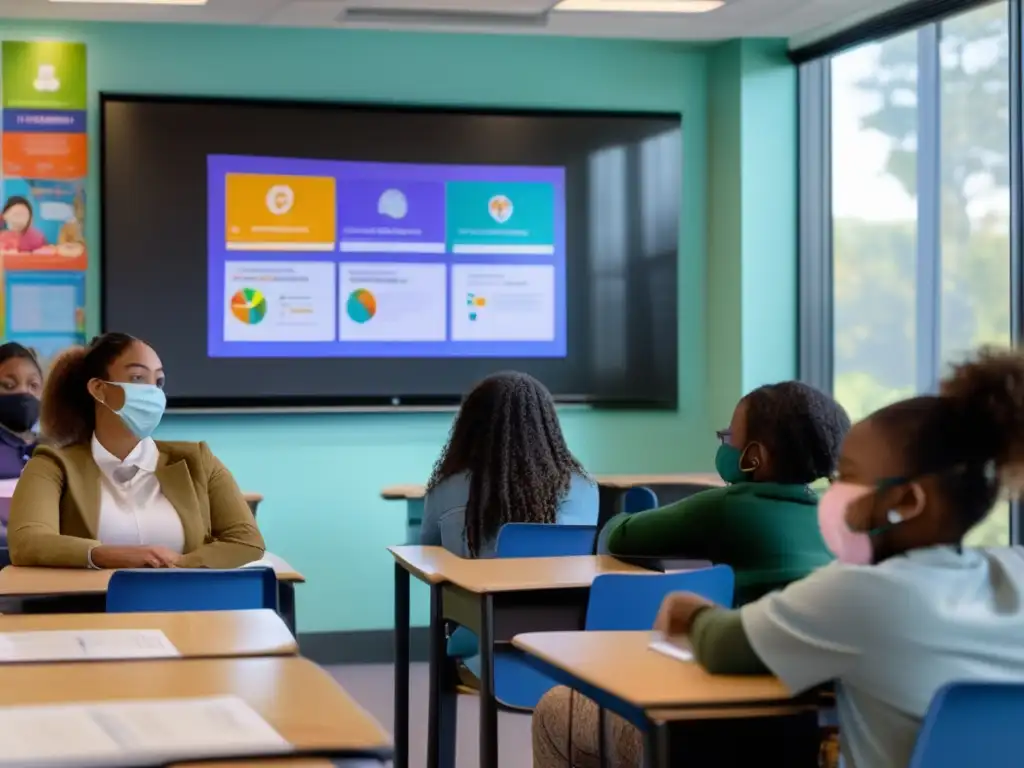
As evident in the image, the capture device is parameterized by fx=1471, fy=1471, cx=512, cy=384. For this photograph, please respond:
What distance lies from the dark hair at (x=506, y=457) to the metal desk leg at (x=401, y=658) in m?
0.25

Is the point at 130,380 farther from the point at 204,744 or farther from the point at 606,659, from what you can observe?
the point at 204,744

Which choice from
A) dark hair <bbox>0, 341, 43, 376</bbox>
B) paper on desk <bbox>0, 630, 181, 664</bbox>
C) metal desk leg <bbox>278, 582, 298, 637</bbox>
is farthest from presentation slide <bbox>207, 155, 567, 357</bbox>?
paper on desk <bbox>0, 630, 181, 664</bbox>

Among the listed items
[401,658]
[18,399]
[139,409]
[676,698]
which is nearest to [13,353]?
[18,399]

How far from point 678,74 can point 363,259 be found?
1.78 m

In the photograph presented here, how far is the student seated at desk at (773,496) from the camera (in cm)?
289

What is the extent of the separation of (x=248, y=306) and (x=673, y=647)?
4378 mm

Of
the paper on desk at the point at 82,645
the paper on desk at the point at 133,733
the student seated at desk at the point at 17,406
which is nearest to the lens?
the paper on desk at the point at 133,733

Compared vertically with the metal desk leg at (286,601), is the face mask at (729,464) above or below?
above

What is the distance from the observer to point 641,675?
88.0 inches

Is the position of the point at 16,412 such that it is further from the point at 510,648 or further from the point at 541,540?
the point at 510,648

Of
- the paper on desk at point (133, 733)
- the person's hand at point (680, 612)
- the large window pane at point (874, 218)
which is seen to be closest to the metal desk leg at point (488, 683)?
the person's hand at point (680, 612)

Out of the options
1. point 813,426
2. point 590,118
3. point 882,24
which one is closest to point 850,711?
point 813,426

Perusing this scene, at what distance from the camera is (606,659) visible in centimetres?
235

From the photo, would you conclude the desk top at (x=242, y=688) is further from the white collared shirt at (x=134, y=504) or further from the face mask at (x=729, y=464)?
the white collared shirt at (x=134, y=504)
